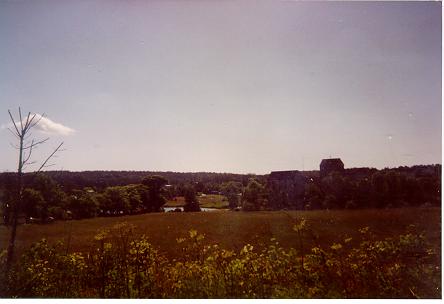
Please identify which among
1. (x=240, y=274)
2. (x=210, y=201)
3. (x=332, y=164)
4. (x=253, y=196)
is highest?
(x=332, y=164)

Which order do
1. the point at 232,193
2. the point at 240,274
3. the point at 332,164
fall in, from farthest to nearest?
the point at 232,193, the point at 332,164, the point at 240,274

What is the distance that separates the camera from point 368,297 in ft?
14.4

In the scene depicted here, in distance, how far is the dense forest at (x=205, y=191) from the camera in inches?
287

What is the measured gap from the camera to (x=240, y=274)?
178 inches

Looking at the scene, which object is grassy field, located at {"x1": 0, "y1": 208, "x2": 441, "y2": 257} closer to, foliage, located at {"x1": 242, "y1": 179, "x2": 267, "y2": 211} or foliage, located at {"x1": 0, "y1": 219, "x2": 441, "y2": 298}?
foliage, located at {"x1": 0, "y1": 219, "x2": 441, "y2": 298}

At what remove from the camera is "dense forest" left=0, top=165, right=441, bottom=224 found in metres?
7.28

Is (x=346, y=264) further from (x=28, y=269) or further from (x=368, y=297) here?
(x=28, y=269)

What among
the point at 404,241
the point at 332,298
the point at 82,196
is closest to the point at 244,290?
the point at 332,298

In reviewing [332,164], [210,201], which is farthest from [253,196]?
[332,164]

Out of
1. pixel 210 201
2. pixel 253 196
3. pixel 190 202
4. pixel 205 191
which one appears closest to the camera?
pixel 205 191

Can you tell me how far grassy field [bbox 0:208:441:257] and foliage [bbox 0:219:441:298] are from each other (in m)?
0.36

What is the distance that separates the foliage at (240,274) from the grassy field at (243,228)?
358 millimetres

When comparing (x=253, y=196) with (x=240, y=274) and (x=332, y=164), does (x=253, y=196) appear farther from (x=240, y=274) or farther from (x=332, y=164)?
(x=240, y=274)

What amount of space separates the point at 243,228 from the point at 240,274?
16.0ft
